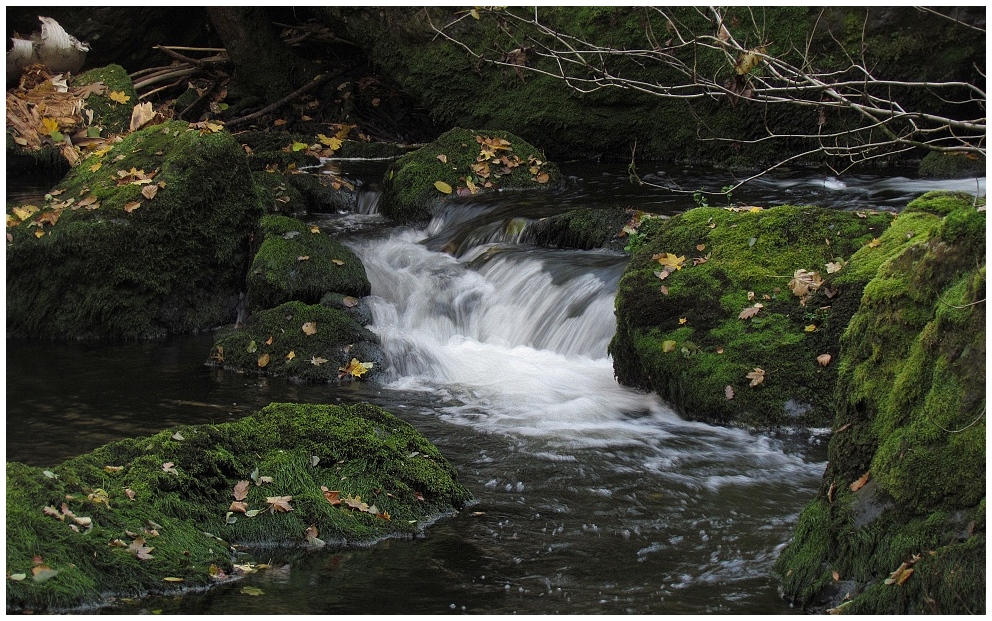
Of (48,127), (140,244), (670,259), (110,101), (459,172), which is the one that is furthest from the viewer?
(110,101)

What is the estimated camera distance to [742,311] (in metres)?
7.49

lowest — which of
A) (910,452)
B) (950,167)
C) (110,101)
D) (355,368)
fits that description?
(355,368)

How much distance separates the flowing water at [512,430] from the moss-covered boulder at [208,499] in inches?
6.5

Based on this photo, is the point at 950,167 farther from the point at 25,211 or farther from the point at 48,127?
the point at 48,127

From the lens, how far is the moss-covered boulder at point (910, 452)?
379cm

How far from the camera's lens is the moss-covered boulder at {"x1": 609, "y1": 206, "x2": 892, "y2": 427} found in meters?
7.10

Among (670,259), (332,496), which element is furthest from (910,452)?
(670,259)

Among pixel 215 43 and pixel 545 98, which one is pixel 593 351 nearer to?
pixel 545 98

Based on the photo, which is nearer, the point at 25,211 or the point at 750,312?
the point at 750,312

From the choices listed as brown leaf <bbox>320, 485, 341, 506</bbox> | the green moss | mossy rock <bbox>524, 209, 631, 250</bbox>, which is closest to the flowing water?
mossy rock <bbox>524, 209, 631, 250</bbox>

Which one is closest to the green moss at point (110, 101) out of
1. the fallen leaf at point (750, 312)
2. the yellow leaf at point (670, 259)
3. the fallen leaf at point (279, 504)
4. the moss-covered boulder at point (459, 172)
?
the moss-covered boulder at point (459, 172)

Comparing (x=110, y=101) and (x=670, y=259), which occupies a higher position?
(x=110, y=101)

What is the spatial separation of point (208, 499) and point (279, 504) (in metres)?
0.34

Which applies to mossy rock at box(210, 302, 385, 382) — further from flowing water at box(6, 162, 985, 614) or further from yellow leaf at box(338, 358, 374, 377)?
flowing water at box(6, 162, 985, 614)
